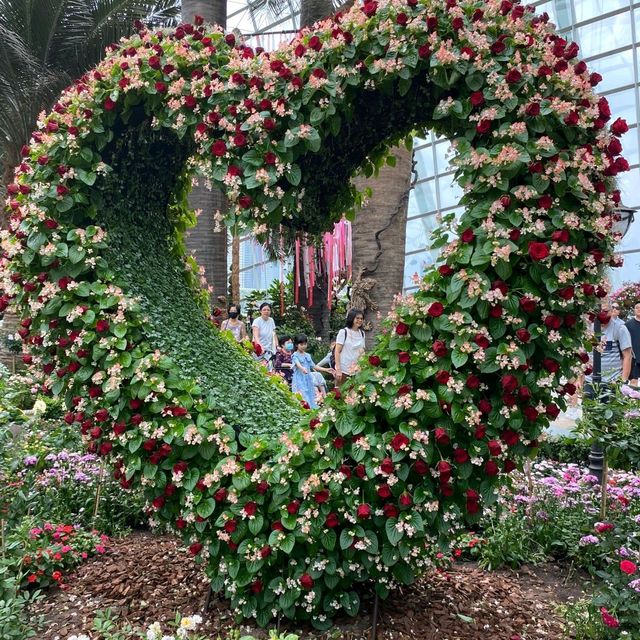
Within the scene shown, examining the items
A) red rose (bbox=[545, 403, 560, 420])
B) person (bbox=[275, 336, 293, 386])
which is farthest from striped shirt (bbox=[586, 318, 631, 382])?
red rose (bbox=[545, 403, 560, 420])

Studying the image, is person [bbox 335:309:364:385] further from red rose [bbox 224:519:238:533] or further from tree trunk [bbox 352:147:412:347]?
red rose [bbox 224:519:238:533]

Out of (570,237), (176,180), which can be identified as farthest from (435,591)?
(176,180)

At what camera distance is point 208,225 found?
752 cm

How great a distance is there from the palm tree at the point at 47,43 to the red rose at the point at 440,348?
30.1 ft

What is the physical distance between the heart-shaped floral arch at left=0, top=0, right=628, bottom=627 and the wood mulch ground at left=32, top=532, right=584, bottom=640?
0.19m

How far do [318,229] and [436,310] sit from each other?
1.02 m

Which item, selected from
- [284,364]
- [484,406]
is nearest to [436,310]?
[484,406]

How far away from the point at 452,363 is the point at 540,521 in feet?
6.77

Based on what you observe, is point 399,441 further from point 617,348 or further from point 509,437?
point 617,348

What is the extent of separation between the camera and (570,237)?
241cm

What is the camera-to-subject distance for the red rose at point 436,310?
2467 millimetres

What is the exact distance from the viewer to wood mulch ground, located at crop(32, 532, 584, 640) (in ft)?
9.32

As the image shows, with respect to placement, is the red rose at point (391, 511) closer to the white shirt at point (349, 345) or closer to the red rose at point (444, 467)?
the red rose at point (444, 467)

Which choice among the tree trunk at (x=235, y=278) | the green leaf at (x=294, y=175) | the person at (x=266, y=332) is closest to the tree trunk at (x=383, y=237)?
the person at (x=266, y=332)
